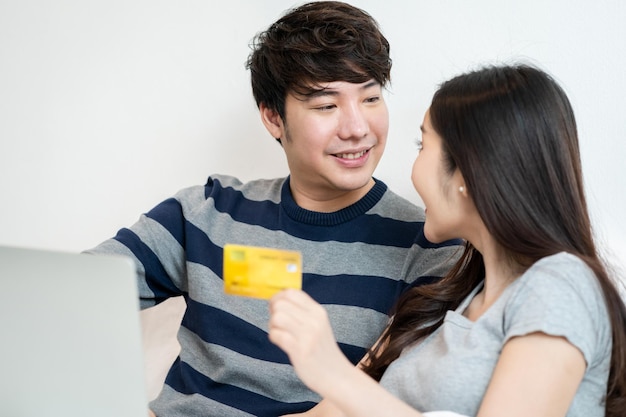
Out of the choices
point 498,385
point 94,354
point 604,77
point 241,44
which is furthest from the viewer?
point 241,44

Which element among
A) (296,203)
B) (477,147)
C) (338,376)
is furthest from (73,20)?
(338,376)

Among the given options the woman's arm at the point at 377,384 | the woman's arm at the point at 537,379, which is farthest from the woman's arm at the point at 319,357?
the woman's arm at the point at 537,379

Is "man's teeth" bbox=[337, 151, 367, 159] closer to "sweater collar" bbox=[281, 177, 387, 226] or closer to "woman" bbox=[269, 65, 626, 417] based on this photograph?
"sweater collar" bbox=[281, 177, 387, 226]

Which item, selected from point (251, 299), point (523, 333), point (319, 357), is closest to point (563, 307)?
point (523, 333)

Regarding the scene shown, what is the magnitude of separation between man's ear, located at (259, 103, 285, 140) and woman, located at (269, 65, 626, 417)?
20.7 inches

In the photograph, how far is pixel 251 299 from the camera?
5.54 feet

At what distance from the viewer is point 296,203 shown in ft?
5.86

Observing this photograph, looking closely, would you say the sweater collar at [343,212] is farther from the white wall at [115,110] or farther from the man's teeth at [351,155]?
the white wall at [115,110]

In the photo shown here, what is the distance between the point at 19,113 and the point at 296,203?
0.99 metres

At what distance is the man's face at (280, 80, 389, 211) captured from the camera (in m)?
1.64

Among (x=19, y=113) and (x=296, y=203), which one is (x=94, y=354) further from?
(x=19, y=113)

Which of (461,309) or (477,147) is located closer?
(477,147)

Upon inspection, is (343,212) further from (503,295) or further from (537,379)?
(537,379)

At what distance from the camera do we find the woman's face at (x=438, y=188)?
1.31 metres
